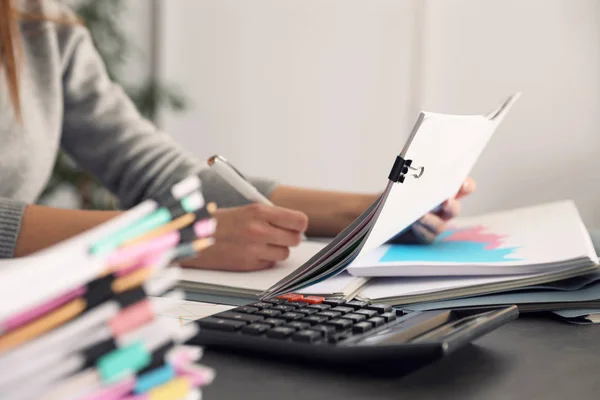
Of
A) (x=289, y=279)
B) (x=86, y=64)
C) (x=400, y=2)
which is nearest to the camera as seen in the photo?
(x=289, y=279)

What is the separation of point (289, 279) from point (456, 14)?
2.17 metres

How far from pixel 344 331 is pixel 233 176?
0.39 meters

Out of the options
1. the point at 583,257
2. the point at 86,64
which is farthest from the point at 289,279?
the point at 86,64

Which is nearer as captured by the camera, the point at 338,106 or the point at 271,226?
the point at 271,226

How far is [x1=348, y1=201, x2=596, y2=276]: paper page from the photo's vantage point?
24.5 inches

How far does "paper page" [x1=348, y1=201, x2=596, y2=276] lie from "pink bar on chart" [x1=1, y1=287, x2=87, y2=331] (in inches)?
16.8

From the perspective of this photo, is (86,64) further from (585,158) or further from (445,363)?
(585,158)

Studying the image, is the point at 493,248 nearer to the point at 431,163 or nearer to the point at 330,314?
the point at 431,163

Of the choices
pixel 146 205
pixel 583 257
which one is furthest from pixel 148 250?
pixel 583 257

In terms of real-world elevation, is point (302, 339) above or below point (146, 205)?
below

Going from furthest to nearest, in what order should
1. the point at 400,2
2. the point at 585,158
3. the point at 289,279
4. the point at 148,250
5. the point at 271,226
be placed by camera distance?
the point at 400,2 → the point at 585,158 → the point at 271,226 → the point at 289,279 → the point at 148,250

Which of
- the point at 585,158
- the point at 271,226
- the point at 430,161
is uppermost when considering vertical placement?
the point at 430,161

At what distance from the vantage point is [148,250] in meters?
0.24

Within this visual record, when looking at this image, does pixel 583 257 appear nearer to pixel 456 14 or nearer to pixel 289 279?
pixel 289 279
